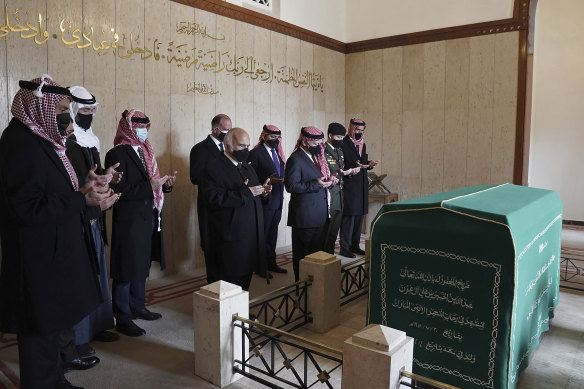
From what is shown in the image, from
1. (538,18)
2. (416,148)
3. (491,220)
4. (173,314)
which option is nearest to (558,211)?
(491,220)

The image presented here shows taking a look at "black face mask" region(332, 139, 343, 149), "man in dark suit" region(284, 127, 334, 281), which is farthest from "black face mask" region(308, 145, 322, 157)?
"black face mask" region(332, 139, 343, 149)

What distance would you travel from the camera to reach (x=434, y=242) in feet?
8.50

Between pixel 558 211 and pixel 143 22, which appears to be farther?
pixel 143 22

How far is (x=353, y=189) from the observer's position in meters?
6.00

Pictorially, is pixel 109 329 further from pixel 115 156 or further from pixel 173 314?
pixel 115 156

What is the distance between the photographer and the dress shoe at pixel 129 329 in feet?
11.4

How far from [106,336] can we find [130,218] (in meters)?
0.90

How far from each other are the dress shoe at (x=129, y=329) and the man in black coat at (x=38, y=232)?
119 centimetres

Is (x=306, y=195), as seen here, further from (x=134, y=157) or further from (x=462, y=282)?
(x=462, y=282)

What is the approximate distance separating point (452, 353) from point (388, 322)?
42 centimetres

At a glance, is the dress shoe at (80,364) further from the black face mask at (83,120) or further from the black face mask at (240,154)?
the black face mask at (240,154)

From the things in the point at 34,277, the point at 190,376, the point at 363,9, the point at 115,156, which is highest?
the point at 363,9

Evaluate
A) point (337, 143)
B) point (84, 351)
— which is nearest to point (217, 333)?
point (84, 351)

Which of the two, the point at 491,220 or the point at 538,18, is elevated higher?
the point at 538,18
